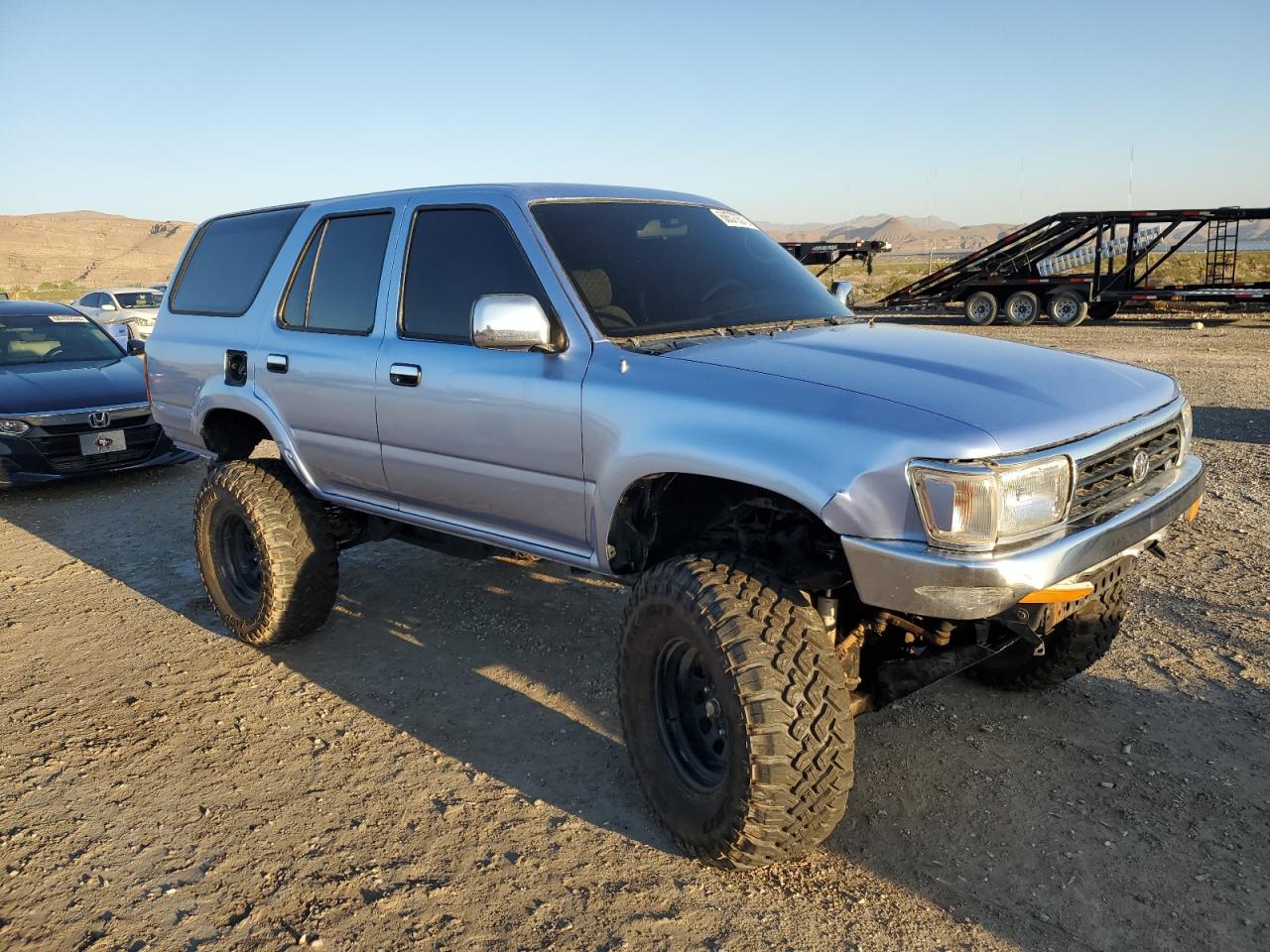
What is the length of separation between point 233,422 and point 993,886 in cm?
423

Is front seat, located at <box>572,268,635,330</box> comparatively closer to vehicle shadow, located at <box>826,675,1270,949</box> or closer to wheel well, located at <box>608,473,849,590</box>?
wheel well, located at <box>608,473,849,590</box>

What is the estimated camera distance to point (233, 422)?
17.0ft

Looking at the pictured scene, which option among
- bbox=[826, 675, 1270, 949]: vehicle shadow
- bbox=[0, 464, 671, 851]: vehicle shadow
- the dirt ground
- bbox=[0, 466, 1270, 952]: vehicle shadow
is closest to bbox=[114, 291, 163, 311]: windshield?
bbox=[0, 464, 671, 851]: vehicle shadow

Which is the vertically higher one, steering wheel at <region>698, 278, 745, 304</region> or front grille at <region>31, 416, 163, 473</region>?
Result: steering wheel at <region>698, 278, 745, 304</region>

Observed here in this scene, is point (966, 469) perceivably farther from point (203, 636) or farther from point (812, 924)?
point (203, 636)

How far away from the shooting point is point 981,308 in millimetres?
22531

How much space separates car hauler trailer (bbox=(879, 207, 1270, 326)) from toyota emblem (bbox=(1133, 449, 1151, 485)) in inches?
736

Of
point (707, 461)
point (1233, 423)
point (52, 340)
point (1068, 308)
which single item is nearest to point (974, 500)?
point (707, 461)

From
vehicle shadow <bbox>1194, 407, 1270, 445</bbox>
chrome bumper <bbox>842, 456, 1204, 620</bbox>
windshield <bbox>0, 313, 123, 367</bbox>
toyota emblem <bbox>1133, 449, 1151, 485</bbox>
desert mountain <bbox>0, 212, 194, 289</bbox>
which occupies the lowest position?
vehicle shadow <bbox>1194, 407, 1270, 445</bbox>

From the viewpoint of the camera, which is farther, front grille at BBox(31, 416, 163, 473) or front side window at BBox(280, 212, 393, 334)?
front grille at BBox(31, 416, 163, 473)

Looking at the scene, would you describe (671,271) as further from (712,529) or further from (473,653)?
(473,653)

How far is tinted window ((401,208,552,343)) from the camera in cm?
371

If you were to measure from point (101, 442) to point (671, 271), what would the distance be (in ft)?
21.6

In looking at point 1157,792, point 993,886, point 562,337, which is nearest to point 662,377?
point 562,337
